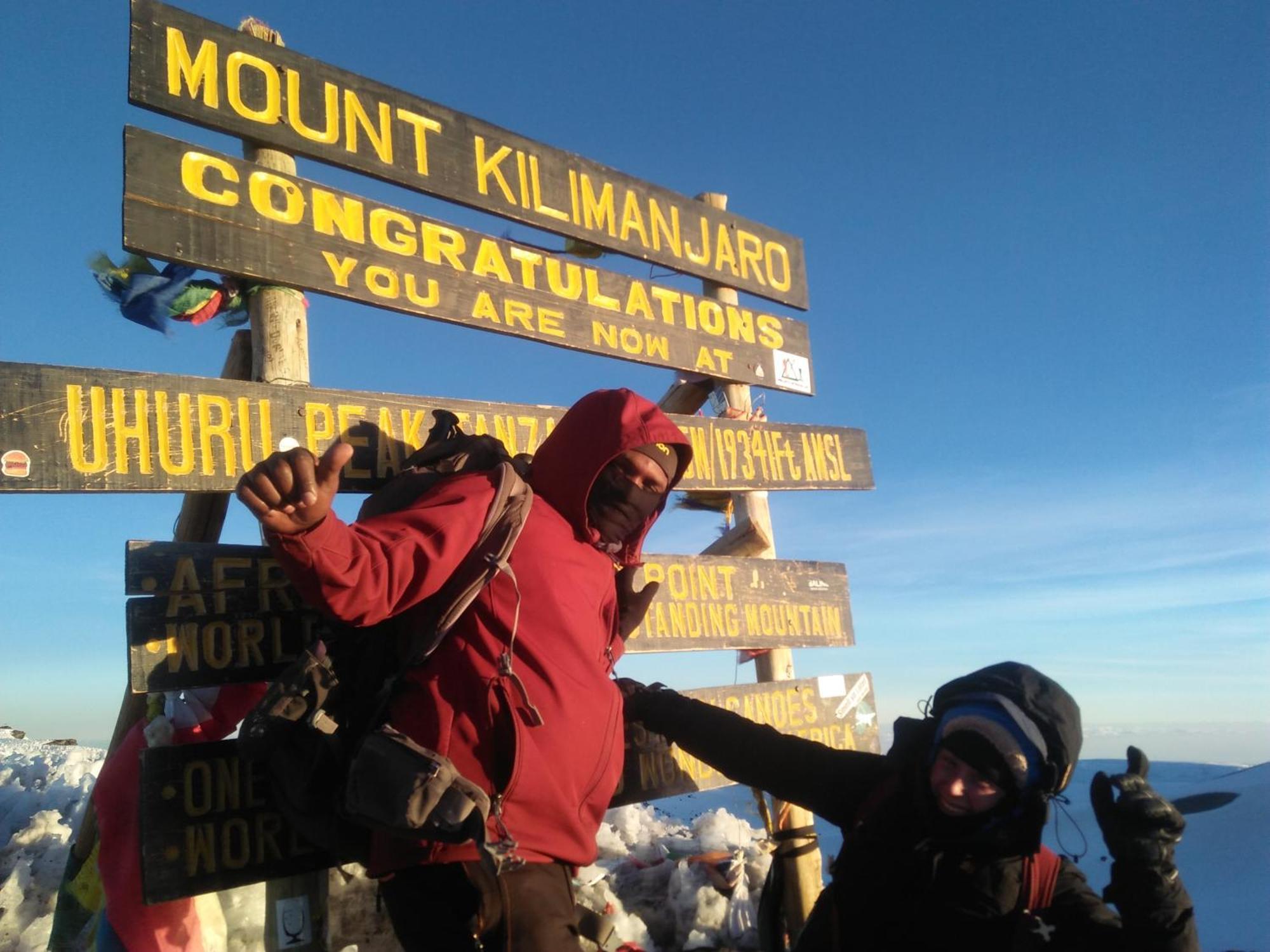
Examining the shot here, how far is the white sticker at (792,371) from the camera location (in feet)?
16.6

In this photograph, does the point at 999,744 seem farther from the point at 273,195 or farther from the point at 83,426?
the point at 273,195

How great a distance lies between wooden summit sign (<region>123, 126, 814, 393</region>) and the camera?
118 inches

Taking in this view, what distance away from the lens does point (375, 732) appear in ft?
7.25

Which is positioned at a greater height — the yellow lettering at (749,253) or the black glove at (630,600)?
the yellow lettering at (749,253)

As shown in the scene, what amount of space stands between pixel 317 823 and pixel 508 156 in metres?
2.85

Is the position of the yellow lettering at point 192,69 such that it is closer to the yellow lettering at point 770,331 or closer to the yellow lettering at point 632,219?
the yellow lettering at point 632,219

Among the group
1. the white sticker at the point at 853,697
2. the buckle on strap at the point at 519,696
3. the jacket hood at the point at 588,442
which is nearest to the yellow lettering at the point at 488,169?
the jacket hood at the point at 588,442

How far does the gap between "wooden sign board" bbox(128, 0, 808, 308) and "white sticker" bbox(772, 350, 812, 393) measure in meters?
0.38

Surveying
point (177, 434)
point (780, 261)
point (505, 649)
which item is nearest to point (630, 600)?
point (505, 649)

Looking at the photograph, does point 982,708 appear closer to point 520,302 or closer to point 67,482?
point 520,302

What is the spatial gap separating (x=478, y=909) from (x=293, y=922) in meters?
1.31

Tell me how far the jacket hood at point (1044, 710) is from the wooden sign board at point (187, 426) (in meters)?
2.02

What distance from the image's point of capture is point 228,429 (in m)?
3.01

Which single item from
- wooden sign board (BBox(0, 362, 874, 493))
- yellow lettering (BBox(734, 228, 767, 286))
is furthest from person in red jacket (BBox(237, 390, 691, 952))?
yellow lettering (BBox(734, 228, 767, 286))
